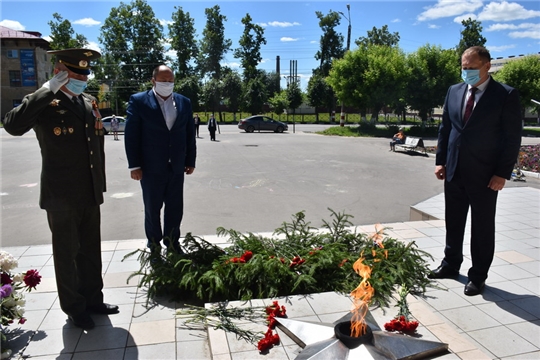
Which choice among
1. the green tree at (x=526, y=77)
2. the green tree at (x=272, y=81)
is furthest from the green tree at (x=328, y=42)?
A: the green tree at (x=526, y=77)

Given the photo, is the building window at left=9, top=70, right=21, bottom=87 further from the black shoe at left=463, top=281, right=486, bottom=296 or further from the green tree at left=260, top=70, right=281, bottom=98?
the black shoe at left=463, top=281, right=486, bottom=296

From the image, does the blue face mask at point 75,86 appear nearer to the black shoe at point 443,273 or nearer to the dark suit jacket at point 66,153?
the dark suit jacket at point 66,153

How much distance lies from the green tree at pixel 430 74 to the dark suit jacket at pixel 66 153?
2907 centimetres

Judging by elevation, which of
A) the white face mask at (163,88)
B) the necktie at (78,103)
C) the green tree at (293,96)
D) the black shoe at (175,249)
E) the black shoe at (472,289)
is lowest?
the black shoe at (472,289)

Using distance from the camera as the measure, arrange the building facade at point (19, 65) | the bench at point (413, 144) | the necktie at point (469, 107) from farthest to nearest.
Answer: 1. the building facade at point (19, 65)
2. the bench at point (413, 144)
3. the necktie at point (469, 107)

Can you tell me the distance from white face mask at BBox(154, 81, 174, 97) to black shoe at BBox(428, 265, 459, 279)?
3388 mm

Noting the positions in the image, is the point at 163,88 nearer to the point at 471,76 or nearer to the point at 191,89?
the point at 471,76

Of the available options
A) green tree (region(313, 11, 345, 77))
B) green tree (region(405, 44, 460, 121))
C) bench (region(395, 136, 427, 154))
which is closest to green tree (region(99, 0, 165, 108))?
green tree (region(313, 11, 345, 77))

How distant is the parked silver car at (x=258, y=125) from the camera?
30750 mm

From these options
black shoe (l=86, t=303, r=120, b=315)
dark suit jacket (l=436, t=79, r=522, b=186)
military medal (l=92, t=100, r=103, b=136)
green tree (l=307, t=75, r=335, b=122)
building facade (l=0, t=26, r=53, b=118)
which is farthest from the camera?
building facade (l=0, t=26, r=53, b=118)

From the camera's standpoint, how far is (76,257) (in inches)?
137

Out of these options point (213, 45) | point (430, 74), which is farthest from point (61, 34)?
point (430, 74)

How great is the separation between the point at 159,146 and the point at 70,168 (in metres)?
A: 1.29

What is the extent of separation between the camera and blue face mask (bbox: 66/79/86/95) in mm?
3111
